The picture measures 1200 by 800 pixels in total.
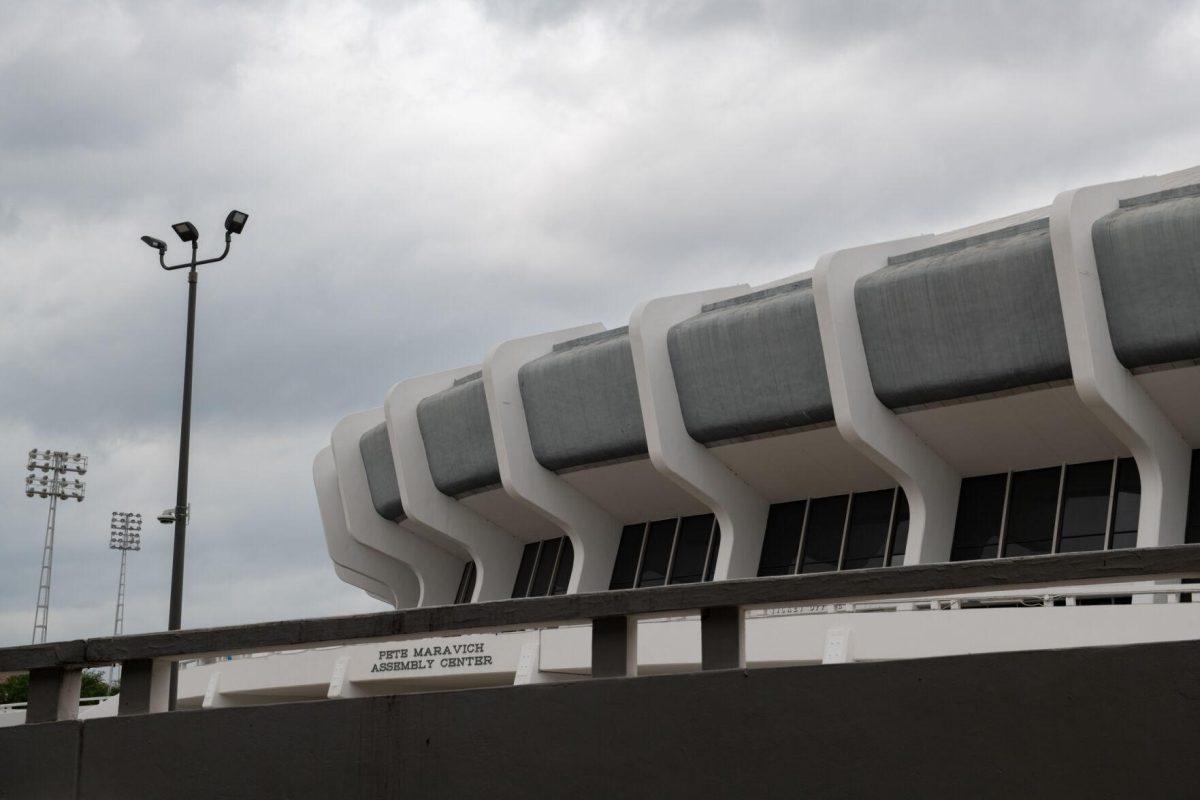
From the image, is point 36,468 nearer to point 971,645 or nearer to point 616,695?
point 971,645

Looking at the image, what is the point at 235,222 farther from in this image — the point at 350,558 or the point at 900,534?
the point at 350,558

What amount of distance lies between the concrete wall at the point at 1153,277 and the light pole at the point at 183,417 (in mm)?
14973

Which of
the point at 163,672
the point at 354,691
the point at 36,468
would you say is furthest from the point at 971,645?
the point at 36,468

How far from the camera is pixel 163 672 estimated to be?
23.4 ft

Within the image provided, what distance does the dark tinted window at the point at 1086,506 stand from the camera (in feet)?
87.2

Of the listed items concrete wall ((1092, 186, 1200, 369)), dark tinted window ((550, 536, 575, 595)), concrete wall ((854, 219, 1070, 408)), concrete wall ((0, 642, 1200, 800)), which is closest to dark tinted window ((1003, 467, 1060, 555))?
concrete wall ((854, 219, 1070, 408))

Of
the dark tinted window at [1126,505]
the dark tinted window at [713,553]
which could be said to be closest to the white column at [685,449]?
the dark tinted window at [713,553]

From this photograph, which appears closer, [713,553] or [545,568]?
[713,553]

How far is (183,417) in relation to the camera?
20.6m

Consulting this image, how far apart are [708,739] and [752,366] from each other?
23.2 m

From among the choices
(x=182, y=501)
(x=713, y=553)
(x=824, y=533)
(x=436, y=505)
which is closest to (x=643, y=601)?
(x=182, y=501)

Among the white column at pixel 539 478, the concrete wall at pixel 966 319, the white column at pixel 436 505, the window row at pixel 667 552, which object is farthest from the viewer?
the white column at pixel 436 505

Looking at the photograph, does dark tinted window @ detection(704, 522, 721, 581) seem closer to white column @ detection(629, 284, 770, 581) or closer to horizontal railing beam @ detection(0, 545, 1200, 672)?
white column @ detection(629, 284, 770, 581)

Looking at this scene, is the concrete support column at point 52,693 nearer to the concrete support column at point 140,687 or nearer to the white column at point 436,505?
the concrete support column at point 140,687
